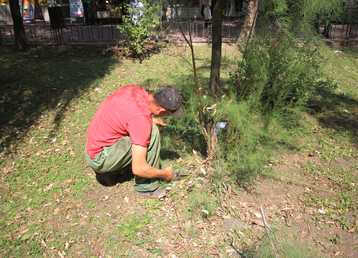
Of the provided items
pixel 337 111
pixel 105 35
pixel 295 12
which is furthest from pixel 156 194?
pixel 105 35

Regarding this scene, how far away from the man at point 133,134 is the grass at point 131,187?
Result: 0.30 meters

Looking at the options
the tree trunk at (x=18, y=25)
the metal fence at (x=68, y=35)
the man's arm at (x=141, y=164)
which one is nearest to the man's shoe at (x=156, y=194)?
the man's arm at (x=141, y=164)

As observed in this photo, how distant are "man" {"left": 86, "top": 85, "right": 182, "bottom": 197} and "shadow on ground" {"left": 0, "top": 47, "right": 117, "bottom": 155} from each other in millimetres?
1706

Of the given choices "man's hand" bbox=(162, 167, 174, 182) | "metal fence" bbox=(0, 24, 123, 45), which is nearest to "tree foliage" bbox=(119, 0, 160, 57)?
"metal fence" bbox=(0, 24, 123, 45)

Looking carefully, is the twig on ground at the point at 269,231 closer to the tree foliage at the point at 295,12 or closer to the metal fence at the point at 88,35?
the tree foliage at the point at 295,12

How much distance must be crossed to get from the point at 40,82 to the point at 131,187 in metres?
3.74

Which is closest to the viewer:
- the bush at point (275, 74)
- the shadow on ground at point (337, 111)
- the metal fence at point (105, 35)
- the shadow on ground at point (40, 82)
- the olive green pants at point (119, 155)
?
the olive green pants at point (119, 155)

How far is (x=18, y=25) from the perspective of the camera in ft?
26.3

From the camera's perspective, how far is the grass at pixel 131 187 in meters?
→ 2.42

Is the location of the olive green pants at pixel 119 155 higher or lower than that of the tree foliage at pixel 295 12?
lower

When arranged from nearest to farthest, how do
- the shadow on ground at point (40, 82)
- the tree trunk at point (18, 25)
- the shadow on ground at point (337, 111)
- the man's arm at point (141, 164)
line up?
the man's arm at point (141, 164) → the shadow on ground at point (337, 111) → the shadow on ground at point (40, 82) → the tree trunk at point (18, 25)

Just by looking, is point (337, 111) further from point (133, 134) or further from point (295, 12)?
point (133, 134)

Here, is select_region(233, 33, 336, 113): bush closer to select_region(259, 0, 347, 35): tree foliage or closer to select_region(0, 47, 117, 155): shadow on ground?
select_region(259, 0, 347, 35): tree foliage

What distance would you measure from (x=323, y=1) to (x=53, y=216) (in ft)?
11.5
